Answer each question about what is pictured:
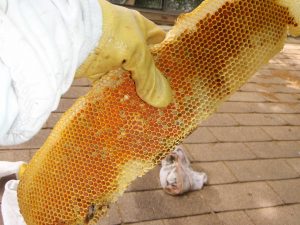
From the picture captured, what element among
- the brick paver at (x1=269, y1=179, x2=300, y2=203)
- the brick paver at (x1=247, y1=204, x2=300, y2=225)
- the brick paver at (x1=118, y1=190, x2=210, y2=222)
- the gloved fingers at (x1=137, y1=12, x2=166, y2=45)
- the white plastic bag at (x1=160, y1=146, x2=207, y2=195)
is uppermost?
the gloved fingers at (x1=137, y1=12, x2=166, y2=45)

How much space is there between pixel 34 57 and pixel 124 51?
0.30 metres

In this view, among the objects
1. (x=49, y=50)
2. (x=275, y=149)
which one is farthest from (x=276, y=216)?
(x=49, y=50)

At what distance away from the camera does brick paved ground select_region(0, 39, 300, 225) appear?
80.7 inches

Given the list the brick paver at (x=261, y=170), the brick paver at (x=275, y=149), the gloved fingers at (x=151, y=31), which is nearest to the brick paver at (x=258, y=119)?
the brick paver at (x=275, y=149)

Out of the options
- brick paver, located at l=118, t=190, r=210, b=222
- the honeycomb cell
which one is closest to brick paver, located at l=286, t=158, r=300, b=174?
brick paver, located at l=118, t=190, r=210, b=222

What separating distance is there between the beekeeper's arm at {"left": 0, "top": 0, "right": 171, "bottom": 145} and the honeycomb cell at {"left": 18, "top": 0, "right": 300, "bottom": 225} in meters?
0.37

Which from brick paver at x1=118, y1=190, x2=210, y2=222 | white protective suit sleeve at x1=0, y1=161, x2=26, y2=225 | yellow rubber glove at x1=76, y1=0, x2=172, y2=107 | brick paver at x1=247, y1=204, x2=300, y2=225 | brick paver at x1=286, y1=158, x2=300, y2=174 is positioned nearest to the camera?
yellow rubber glove at x1=76, y1=0, x2=172, y2=107

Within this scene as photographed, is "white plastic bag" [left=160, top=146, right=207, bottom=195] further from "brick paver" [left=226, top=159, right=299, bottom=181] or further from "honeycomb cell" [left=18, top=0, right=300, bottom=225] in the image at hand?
"honeycomb cell" [left=18, top=0, right=300, bottom=225]

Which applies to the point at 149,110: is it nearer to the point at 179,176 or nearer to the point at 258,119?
the point at 179,176

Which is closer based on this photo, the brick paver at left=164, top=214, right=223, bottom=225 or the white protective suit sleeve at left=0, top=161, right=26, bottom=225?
the white protective suit sleeve at left=0, top=161, right=26, bottom=225

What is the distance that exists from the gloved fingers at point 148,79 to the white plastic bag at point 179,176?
0.94 metres

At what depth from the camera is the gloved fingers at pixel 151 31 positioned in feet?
4.01

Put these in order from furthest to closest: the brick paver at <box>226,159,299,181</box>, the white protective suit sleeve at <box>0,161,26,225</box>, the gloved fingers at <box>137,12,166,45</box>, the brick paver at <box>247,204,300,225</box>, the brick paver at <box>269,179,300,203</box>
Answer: the brick paver at <box>226,159,299,181</box>
the brick paver at <box>269,179,300,203</box>
the brick paver at <box>247,204,300,225</box>
the white protective suit sleeve at <box>0,161,26,225</box>
the gloved fingers at <box>137,12,166,45</box>

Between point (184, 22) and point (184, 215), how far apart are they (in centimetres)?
109
